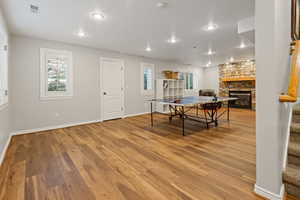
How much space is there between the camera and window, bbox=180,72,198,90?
8320 mm

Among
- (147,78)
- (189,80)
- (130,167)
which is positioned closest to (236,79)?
(189,80)

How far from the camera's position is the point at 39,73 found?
379cm

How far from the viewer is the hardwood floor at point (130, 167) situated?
1.53 m

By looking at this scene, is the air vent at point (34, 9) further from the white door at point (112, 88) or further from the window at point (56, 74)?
the white door at point (112, 88)

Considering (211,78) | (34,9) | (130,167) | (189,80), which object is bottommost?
(130,167)

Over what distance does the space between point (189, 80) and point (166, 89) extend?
268 cm

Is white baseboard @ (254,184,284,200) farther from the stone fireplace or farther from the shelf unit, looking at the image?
the stone fireplace

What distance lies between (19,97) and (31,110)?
41cm

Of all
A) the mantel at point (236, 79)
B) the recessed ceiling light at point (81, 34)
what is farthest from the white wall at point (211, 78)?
the recessed ceiling light at point (81, 34)

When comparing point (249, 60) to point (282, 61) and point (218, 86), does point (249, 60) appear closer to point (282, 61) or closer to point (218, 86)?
point (218, 86)

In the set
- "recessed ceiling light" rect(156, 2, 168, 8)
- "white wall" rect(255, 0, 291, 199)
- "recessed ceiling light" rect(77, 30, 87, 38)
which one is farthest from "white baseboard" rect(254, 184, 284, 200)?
"recessed ceiling light" rect(77, 30, 87, 38)

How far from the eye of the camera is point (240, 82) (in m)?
7.73

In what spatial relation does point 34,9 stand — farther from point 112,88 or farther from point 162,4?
point 112,88

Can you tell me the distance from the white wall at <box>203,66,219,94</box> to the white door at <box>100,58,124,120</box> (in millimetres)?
6311
